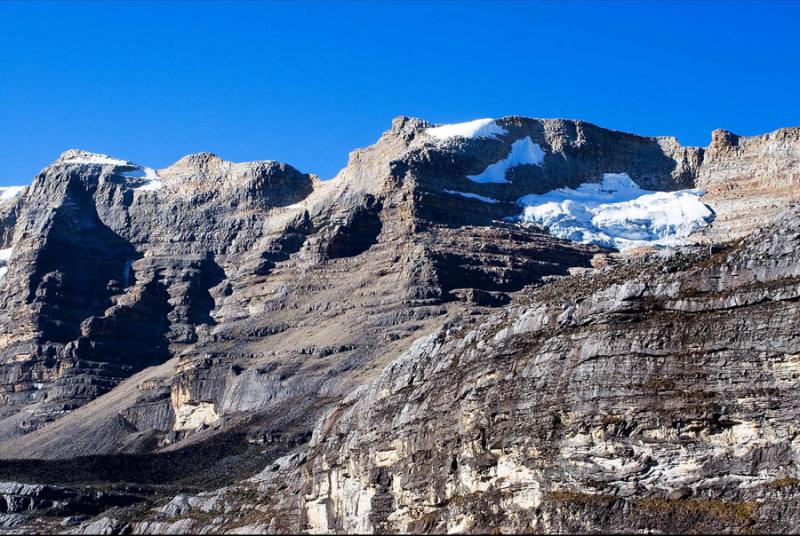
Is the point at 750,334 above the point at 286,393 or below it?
below

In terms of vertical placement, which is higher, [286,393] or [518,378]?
[286,393]

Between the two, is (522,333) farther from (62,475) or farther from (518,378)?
(62,475)

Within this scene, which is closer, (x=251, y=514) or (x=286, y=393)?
(x=251, y=514)

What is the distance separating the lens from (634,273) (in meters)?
75.8

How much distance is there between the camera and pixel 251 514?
324 ft

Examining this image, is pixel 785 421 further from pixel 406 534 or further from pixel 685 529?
pixel 406 534

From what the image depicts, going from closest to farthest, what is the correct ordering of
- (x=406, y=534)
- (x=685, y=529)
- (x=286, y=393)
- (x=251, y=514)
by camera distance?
(x=685, y=529), (x=406, y=534), (x=251, y=514), (x=286, y=393)

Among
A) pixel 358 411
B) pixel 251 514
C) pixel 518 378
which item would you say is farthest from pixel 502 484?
pixel 251 514

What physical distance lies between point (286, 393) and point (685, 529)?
136 metres

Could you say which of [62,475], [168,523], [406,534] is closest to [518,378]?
[406,534]

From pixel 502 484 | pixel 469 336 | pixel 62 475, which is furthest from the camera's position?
Result: pixel 62 475

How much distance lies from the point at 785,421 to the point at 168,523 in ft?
221

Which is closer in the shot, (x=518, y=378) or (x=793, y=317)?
(x=793, y=317)

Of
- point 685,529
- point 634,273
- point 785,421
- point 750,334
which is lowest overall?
point 685,529
